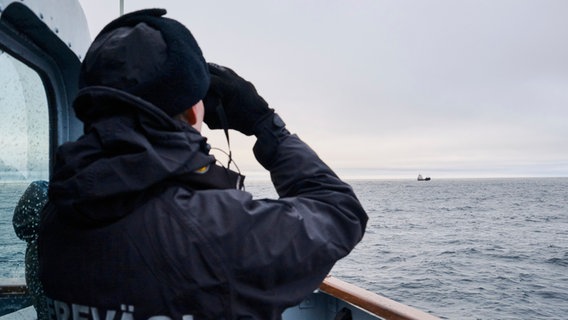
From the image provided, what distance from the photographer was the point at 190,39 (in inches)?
44.0

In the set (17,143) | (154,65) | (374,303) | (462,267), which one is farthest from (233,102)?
(462,267)

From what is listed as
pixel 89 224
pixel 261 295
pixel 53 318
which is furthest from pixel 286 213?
pixel 53 318

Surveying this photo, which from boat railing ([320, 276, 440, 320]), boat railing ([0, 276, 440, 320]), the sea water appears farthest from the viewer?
the sea water

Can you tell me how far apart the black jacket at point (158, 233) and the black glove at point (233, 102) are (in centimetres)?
32

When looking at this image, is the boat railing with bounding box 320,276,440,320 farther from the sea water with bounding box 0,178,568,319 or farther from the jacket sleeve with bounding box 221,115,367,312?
the sea water with bounding box 0,178,568,319

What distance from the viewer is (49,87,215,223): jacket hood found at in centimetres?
94

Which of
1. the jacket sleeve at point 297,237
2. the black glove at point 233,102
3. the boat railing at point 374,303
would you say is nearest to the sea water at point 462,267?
the black glove at point 233,102

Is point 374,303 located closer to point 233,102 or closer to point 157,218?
point 233,102

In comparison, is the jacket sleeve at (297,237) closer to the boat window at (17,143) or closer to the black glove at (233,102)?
the black glove at (233,102)

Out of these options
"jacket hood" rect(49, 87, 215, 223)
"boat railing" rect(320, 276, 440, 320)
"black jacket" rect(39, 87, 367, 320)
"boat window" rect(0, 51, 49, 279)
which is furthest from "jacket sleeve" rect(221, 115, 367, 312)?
"boat railing" rect(320, 276, 440, 320)

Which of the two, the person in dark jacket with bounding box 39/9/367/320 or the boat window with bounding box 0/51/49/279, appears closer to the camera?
the person in dark jacket with bounding box 39/9/367/320

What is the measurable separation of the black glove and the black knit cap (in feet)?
0.91

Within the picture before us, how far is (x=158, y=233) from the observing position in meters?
1.02

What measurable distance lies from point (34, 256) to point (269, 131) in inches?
52.8
